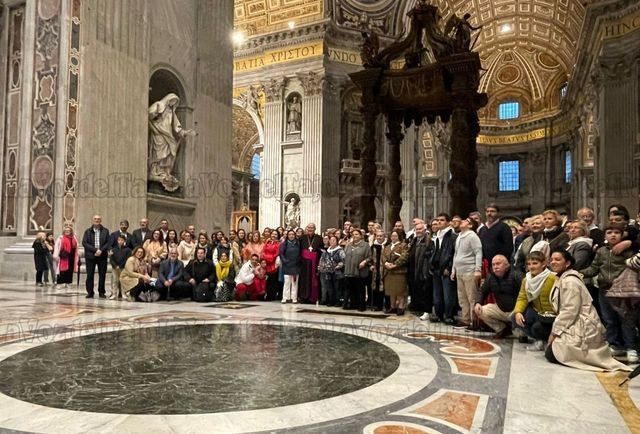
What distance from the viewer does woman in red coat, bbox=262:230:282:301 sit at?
9703 mm

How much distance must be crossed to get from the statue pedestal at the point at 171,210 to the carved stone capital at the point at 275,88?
1184 centimetres

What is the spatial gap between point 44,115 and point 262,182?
45.0 feet

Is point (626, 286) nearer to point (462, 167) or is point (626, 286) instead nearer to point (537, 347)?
point (537, 347)

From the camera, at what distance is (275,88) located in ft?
78.6

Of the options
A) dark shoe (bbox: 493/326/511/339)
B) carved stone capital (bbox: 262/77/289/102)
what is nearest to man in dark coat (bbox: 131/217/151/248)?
dark shoe (bbox: 493/326/511/339)

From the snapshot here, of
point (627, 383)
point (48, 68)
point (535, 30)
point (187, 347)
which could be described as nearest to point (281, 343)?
point (187, 347)

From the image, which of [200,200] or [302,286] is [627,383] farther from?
[200,200]

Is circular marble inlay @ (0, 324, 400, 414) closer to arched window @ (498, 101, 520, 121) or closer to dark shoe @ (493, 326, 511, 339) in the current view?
dark shoe @ (493, 326, 511, 339)

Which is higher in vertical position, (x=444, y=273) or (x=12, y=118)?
(x=12, y=118)

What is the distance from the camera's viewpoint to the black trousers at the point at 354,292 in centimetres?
834

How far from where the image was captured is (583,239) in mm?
5523

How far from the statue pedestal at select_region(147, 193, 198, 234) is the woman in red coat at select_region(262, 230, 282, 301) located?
11.6 ft

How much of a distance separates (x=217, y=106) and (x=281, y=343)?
404 inches

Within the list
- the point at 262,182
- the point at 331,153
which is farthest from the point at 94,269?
the point at 262,182
